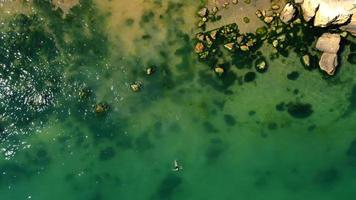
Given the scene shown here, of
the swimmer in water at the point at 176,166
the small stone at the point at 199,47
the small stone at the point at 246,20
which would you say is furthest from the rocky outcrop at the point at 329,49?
the swimmer in water at the point at 176,166

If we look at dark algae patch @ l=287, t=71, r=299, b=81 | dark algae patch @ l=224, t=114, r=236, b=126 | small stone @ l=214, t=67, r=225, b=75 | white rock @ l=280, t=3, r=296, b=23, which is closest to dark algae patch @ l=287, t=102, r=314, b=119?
dark algae patch @ l=287, t=71, r=299, b=81

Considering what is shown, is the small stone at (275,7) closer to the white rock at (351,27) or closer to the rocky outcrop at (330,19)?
the rocky outcrop at (330,19)

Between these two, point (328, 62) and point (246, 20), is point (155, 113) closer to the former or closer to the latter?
point (246, 20)

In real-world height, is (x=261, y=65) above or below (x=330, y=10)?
below

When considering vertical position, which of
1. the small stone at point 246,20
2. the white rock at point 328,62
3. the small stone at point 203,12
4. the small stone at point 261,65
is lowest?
the white rock at point 328,62

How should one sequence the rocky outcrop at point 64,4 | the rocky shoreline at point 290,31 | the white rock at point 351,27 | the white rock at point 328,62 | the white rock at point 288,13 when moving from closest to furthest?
1. the white rock at point 351,27
2. the rocky shoreline at point 290,31
3. the white rock at point 288,13
4. the white rock at point 328,62
5. the rocky outcrop at point 64,4

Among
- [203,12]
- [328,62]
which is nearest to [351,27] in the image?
[328,62]

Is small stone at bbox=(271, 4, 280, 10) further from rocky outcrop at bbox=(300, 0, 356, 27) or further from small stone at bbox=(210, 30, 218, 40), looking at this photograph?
small stone at bbox=(210, 30, 218, 40)

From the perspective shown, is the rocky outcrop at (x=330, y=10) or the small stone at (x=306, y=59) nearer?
the rocky outcrop at (x=330, y=10)
